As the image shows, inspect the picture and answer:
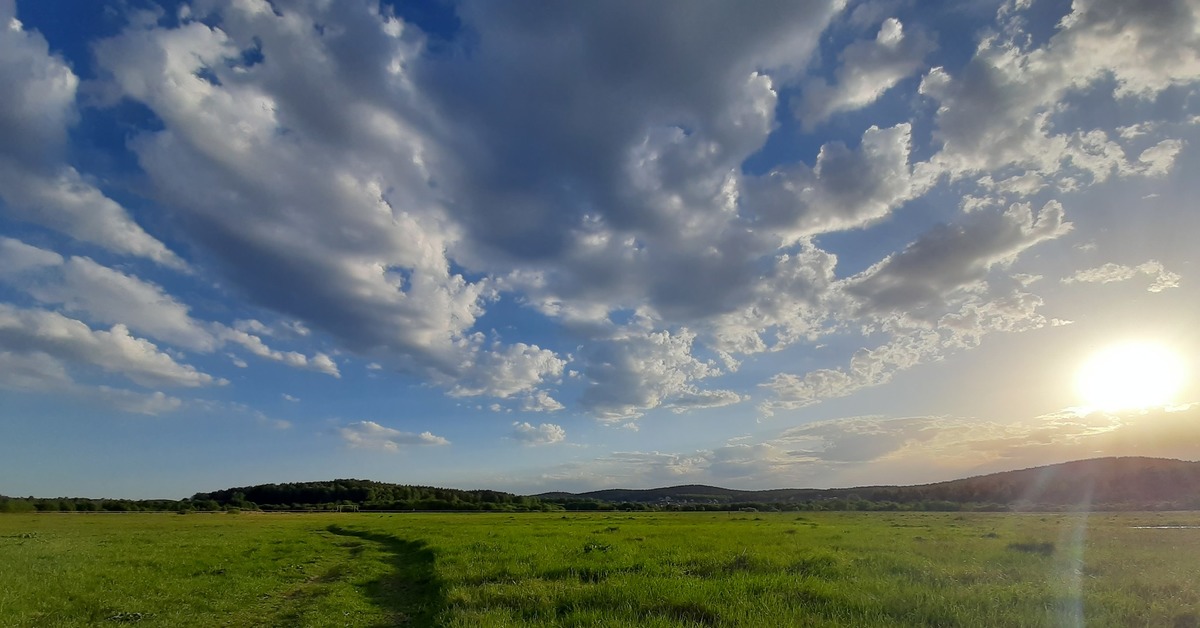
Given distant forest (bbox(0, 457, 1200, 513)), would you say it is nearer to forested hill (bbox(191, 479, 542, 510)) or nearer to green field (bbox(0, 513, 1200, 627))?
forested hill (bbox(191, 479, 542, 510))

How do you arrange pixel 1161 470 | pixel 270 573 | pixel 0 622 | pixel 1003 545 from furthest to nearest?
pixel 1161 470 → pixel 1003 545 → pixel 270 573 → pixel 0 622

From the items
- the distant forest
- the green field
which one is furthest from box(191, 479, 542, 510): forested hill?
A: the green field

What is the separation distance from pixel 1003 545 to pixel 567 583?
24954 millimetres

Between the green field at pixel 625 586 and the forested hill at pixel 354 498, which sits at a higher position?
the green field at pixel 625 586

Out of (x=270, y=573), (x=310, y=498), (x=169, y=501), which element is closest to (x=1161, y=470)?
(x=270, y=573)

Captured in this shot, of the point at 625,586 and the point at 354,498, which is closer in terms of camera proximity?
the point at 625,586

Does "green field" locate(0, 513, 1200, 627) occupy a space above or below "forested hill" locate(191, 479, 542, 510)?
above

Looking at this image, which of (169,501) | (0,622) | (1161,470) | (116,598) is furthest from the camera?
(1161,470)

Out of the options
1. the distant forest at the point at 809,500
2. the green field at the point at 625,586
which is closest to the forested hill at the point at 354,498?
the distant forest at the point at 809,500

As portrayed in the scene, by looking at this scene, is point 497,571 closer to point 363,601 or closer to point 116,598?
point 363,601

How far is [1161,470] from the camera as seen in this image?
600ft

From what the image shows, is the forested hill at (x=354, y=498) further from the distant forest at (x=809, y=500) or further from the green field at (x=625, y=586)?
the green field at (x=625, y=586)

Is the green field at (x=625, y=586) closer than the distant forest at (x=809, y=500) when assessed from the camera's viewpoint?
Yes

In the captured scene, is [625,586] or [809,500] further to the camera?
[809,500]
